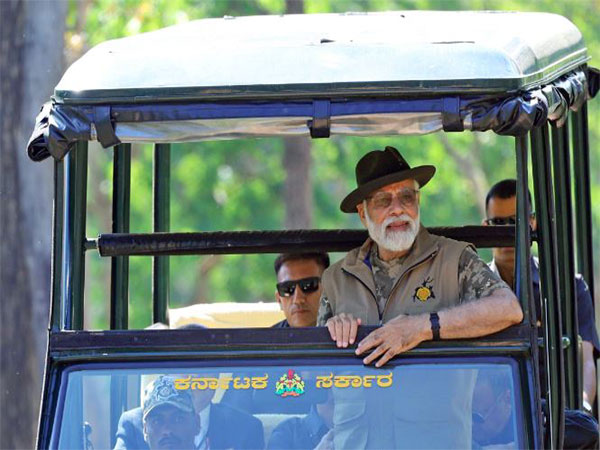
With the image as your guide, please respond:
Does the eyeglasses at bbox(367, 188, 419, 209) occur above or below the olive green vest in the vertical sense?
above

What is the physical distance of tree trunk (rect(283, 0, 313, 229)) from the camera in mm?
17062

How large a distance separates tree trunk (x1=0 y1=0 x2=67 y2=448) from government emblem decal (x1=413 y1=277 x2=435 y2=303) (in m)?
4.52

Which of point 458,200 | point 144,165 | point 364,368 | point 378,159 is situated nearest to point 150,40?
point 378,159

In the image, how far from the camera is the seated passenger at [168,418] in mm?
4746

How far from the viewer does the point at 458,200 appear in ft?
83.5

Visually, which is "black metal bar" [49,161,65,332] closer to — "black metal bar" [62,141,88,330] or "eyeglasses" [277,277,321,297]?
"black metal bar" [62,141,88,330]

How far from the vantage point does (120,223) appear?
6.73m

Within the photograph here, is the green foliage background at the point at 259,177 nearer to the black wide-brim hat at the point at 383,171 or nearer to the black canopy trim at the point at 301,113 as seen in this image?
the black wide-brim hat at the point at 383,171

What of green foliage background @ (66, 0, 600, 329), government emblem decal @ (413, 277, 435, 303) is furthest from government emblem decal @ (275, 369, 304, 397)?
green foliage background @ (66, 0, 600, 329)

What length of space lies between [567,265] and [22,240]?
4.53m

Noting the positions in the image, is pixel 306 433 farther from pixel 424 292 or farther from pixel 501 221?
pixel 501 221

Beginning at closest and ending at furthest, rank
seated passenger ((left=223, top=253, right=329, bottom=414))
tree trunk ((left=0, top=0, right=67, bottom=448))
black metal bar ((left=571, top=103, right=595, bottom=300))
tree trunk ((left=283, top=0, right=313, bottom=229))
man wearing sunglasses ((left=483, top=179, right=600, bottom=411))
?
1. seated passenger ((left=223, top=253, right=329, bottom=414))
2. man wearing sunglasses ((left=483, top=179, right=600, bottom=411))
3. black metal bar ((left=571, top=103, right=595, bottom=300))
4. tree trunk ((left=0, top=0, right=67, bottom=448))
5. tree trunk ((left=283, top=0, right=313, bottom=229))

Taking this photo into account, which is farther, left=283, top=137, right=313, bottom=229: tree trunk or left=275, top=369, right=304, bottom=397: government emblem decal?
left=283, top=137, right=313, bottom=229: tree trunk

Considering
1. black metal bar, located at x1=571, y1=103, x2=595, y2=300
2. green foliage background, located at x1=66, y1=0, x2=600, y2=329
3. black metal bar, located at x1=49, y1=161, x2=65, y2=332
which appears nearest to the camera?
black metal bar, located at x1=49, y1=161, x2=65, y2=332
